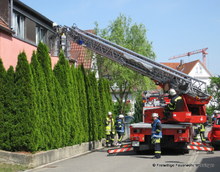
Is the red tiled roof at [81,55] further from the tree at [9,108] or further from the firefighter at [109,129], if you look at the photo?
the tree at [9,108]

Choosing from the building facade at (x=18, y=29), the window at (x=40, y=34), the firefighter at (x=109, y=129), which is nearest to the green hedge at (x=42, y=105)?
the firefighter at (x=109, y=129)

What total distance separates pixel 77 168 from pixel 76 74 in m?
7.71

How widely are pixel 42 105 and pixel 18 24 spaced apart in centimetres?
773

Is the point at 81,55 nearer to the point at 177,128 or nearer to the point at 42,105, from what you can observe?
the point at 177,128

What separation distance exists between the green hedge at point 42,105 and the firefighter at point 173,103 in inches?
167

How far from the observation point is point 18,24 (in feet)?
68.0

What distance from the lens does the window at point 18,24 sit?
66.2 feet

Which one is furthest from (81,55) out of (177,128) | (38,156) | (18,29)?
(38,156)

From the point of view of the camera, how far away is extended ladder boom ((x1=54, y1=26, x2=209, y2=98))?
17047mm

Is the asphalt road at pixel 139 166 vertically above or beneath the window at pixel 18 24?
beneath

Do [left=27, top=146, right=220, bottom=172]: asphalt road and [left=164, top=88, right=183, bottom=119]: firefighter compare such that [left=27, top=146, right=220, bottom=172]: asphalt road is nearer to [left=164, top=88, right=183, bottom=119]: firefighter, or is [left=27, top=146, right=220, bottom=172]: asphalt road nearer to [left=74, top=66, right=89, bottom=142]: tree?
[left=164, top=88, right=183, bottom=119]: firefighter

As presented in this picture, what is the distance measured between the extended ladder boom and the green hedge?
168cm

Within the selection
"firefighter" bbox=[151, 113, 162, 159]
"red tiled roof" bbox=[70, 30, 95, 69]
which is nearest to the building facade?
"firefighter" bbox=[151, 113, 162, 159]

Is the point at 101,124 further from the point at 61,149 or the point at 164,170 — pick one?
the point at 164,170
